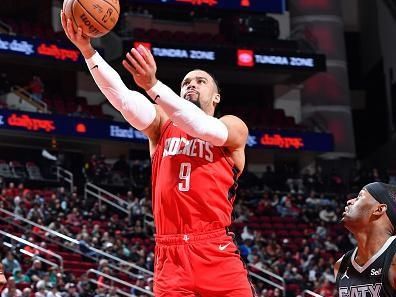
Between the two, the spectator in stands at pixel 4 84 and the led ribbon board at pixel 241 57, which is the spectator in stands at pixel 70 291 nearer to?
A: the spectator in stands at pixel 4 84

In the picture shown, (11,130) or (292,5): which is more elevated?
(292,5)

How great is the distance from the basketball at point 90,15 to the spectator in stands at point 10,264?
1082cm

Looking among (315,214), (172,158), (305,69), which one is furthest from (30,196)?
(172,158)

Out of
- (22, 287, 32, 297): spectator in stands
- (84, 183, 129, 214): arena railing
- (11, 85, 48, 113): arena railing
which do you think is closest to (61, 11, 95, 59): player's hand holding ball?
(22, 287, 32, 297): spectator in stands

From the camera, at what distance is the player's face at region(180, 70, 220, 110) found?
20.4 feet

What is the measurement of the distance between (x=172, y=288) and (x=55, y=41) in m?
22.2

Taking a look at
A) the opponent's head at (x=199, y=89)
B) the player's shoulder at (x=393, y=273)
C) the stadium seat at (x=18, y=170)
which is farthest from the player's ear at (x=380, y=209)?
the stadium seat at (x=18, y=170)

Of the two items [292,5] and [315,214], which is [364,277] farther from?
[292,5]

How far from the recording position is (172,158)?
6.12 meters

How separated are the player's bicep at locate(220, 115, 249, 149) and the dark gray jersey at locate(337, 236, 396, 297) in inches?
41.8

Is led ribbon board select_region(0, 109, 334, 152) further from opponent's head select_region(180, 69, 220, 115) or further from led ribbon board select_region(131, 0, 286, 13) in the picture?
opponent's head select_region(180, 69, 220, 115)

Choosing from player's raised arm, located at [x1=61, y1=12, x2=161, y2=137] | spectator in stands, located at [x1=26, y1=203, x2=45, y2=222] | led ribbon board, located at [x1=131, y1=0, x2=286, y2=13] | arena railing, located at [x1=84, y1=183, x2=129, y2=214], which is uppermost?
led ribbon board, located at [x1=131, y1=0, x2=286, y2=13]

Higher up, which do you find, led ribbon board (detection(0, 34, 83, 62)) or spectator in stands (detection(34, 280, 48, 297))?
led ribbon board (detection(0, 34, 83, 62))

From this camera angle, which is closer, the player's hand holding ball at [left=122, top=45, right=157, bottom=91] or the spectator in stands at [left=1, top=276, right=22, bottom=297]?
the player's hand holding ball at [left=122, top=45, right=157, bottom=91]
